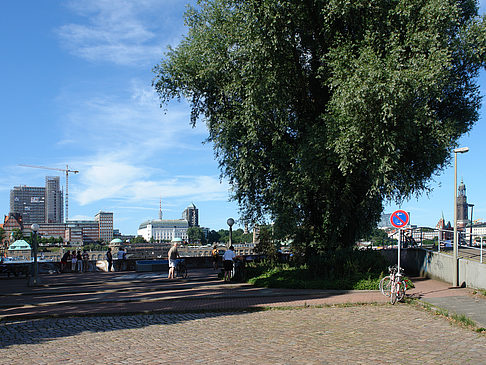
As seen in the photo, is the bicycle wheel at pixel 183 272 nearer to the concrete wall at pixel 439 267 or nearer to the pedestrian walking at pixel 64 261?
the concrete wall at pixel 439 267

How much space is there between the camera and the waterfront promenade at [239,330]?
24.7ft

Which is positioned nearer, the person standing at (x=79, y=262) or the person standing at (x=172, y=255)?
the person standing at (x=172, y=255)

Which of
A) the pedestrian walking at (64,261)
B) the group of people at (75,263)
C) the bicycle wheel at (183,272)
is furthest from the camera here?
the group of people at (75,263)

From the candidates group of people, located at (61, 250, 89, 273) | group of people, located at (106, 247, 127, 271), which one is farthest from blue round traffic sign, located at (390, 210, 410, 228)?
group of people, located at (61, 250, 89, 273)

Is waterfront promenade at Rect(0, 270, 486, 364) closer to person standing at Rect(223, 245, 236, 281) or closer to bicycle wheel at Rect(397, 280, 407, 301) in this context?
bicycle wheel at Rect(397, 280, 407, 301)

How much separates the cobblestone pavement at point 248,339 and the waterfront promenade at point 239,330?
0.02 metres

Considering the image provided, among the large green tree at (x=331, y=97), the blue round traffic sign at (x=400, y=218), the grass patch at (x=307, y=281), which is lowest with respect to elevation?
the grass patch at (x=307, y=281)

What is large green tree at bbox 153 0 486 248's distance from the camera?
16219 millimetres

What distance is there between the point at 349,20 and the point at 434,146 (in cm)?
600

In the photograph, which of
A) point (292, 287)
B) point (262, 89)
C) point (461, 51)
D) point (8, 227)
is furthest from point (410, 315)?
point (8, 227)

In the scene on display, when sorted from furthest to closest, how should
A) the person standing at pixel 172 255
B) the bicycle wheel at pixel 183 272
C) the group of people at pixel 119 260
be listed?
the group of people at pixel 119 260 < the bicycle wheel at pixel 183 272 < the person standing at pixel 172 255

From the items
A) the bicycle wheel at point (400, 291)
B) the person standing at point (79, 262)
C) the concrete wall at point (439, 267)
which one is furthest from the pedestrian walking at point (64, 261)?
the bicycle wheel at point (400, 291)

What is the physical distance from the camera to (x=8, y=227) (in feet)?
628

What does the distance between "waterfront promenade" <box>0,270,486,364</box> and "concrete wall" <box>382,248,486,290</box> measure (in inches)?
30.8
